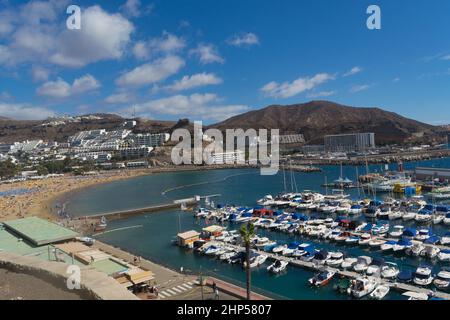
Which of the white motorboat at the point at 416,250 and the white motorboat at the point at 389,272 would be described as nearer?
the white motorboat at the point at 389,272

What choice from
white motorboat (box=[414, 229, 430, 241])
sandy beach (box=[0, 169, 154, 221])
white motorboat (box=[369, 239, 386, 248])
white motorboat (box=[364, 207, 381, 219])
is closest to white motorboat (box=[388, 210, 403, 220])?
white motorboat (box=[364, 207, 381, 219])

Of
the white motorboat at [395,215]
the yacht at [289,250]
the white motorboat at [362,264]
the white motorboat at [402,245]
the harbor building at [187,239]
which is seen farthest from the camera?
the white motorboat at [395,215]

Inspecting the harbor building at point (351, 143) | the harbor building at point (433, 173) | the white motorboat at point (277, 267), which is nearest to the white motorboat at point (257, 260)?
the white motorboat at point (277, 267)

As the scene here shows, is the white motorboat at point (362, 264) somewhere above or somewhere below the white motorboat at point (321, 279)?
above

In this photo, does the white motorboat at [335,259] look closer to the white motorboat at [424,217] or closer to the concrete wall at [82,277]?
the white motorboat at [424,217]

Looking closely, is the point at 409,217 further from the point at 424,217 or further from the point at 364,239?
the point at 364,239

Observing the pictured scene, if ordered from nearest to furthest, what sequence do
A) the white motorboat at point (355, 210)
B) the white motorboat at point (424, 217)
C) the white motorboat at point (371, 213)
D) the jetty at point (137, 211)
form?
1. the white motorboat at point (424, 217)
2. the white motorboat at point (371, 213)
3. the white motorboat at point (355, 210)
4. the jetty at point (137, 211)
